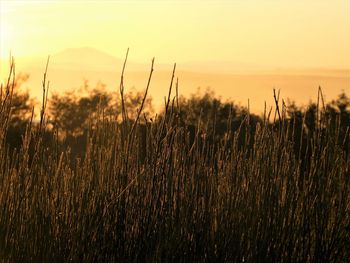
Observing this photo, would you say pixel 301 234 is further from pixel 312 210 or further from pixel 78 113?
pixel 78 113

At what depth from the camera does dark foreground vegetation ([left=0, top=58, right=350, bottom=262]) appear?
4.03m

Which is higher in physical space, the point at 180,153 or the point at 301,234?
the point at 180,153

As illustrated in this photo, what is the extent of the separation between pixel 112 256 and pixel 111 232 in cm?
13

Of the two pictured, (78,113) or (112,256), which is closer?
(112,256)

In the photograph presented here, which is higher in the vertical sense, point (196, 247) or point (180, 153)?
point (180, 153)

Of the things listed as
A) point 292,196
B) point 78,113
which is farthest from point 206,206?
point 78,113

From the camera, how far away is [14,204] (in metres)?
4.13

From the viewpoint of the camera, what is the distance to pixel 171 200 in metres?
4.08

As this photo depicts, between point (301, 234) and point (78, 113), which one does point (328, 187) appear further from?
point (78, 113)

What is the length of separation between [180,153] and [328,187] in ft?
2.68

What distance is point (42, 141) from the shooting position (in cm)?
414

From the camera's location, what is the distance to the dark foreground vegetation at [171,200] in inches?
159

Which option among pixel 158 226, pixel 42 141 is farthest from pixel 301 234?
pixel 42 141

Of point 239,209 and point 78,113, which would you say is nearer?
point 239,209
